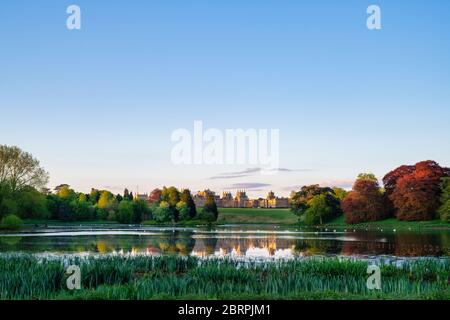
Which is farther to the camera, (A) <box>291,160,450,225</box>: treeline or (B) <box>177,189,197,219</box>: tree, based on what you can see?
(B) <box>177,189,197,219</box>: tree

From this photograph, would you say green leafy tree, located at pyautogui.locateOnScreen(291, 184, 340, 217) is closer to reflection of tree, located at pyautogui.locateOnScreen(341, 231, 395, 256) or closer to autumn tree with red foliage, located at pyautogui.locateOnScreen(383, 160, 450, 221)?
autumn tree with red foliage, located at pyautogui.locateOnScreen(383, 160, 450, 221)

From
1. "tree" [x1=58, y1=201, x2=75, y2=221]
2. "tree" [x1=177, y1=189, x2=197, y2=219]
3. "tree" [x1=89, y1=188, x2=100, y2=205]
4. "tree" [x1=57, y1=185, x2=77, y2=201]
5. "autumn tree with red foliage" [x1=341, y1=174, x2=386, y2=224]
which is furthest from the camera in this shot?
"tree" [x1=89, y1=188, x2=100, y2=205]

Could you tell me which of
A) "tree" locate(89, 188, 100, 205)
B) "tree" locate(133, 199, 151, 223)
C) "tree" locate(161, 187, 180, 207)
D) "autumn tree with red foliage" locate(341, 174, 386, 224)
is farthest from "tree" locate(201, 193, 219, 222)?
"tree" locate(89, 188, 100, 205)

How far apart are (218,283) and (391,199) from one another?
72.7m

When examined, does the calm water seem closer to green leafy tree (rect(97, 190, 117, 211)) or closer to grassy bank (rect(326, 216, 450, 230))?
grassy bank (rect(326, 216, 450, 230))

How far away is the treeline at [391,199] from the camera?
80.4 metres

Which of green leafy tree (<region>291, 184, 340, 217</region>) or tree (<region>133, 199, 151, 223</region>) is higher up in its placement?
green leafy tree (<region>291, 184, 340, 217</region>)

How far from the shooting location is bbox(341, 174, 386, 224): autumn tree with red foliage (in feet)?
292

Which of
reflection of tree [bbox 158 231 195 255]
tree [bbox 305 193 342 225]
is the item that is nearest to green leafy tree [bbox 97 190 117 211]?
tree [bbox 305 193 342 225]

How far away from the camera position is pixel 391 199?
280ft

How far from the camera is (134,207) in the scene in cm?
11212

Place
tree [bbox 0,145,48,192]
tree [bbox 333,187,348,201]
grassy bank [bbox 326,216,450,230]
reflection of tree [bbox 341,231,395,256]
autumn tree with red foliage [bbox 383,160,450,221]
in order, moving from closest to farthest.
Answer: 1. reflection of tree [bbox 341,231,395,256]
2. tree [bbox 0,145,48,192]
3. grassy bank [bbox 326,216,450,230]
4. autumn tree with red foliage [bbox 383,160,450,221]
5. tree [bbox 333,187,348,201]

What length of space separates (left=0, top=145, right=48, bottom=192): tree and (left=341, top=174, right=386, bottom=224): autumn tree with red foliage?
5013 centimetres

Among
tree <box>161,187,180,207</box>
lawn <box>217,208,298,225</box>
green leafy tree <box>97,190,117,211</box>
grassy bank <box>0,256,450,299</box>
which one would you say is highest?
tree <box>161,187,180,207</box>
